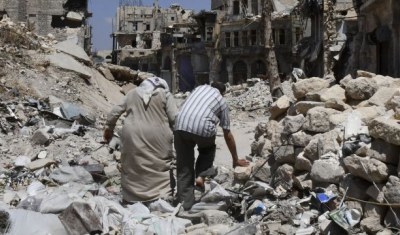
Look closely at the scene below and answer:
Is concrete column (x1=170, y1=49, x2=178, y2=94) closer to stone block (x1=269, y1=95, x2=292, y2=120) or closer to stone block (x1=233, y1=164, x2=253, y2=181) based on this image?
stone block (x1=269, y1=95, x2=292, y2=120)

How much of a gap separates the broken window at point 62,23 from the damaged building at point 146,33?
2385 centimetres

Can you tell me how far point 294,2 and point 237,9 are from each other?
538 centimetres

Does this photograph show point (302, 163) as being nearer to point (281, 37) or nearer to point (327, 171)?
point (327, 171)

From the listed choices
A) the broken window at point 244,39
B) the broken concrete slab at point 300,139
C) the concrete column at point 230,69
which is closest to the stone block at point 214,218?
the broken concrete slab at point 300,139

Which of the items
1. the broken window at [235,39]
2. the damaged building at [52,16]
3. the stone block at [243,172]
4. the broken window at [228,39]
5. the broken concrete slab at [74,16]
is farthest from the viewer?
the broken window at [228,39]

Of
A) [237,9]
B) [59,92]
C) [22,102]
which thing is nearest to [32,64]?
[59,92]

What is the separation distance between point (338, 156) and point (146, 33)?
56.5 metres

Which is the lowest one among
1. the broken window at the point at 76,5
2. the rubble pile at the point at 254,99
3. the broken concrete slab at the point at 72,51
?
the rubble pile at the point at 254,99

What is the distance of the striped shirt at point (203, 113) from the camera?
4867 mm

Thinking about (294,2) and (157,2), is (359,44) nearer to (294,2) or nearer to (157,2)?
(294,2)

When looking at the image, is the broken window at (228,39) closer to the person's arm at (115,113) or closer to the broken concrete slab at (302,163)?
the person's arm at (115,113)

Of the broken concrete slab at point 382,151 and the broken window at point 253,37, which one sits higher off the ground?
the broken window at point 253,37

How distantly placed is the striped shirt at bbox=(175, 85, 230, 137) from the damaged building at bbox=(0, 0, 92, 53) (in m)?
22.5

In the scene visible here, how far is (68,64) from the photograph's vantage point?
549 inches
